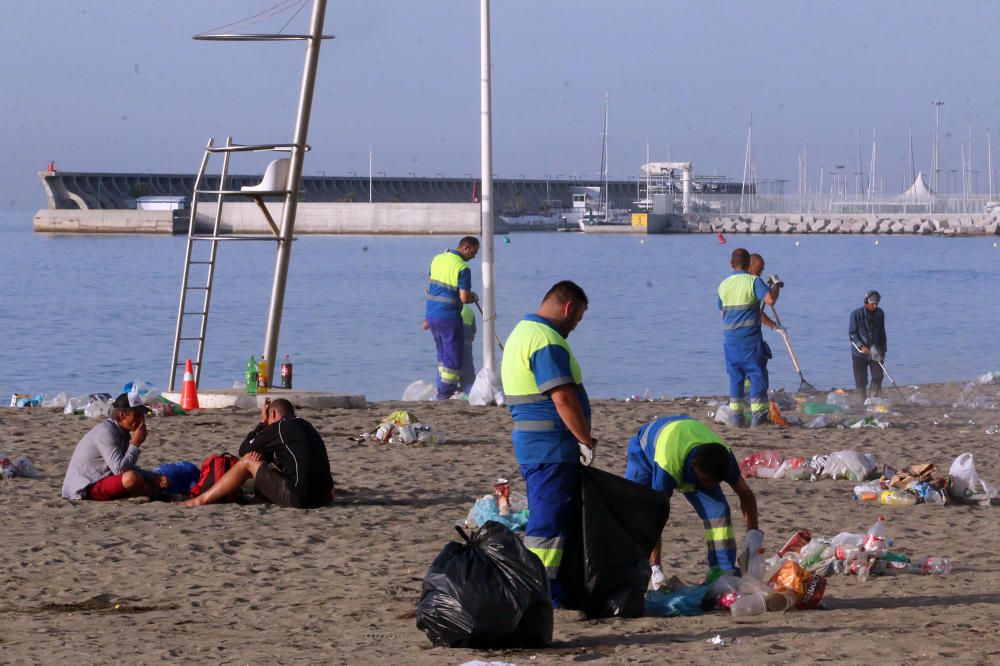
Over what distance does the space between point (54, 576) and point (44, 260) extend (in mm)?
78687

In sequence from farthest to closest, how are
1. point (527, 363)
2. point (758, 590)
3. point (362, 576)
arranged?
point (362, 576)
point (758, 590)
point (527, 363)

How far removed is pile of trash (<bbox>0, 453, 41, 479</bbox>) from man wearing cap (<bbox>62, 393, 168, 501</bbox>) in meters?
1.05

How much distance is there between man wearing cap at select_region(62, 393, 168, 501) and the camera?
31.4ft

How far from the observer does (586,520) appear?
6.46 metres

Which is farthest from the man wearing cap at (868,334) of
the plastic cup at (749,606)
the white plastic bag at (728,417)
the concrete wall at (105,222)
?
the concrete wall at (105,222)

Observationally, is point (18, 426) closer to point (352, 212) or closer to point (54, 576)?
point (54, 576)

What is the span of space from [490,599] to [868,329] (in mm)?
11527

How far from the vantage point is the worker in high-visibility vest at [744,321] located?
12.9 metres

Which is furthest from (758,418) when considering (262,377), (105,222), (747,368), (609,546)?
(105,222)

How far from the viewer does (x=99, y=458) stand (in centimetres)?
980

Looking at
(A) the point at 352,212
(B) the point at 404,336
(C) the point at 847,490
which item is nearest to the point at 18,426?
(C) the point at 847,490

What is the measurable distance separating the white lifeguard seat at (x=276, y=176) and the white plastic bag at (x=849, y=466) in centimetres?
652

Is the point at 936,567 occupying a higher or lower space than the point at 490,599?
higher

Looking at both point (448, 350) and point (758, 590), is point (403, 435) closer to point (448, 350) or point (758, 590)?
point (448, 350)
